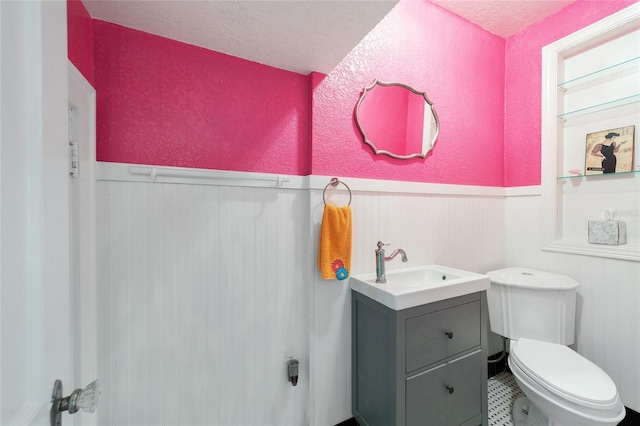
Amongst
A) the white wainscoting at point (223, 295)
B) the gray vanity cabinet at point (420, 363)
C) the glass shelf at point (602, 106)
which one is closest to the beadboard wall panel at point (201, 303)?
the white wainscoting at point (223, 295)

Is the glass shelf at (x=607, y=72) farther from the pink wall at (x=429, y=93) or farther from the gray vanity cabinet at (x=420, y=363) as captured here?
the gray vanity cabinet at (x=420, y=363)

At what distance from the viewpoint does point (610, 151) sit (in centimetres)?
162

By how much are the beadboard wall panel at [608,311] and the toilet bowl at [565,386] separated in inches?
15.8

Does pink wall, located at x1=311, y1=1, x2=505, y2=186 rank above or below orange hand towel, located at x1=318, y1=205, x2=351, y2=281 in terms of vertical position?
above

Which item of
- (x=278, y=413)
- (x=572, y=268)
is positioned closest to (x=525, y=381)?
(x=572, y=268)

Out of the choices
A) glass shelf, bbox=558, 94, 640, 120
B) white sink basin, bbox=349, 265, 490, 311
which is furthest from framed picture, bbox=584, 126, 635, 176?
white sink basin, bbox=349, 265, 490, 311

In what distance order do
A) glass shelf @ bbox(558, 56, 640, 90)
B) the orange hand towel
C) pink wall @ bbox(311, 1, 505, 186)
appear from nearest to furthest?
the orange hand towel → pink wall @ bbox(311, 1, 505, 186) → glass shelf @ bbox(558, 56, 640, 90)

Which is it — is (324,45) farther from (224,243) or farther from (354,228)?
(224,243)

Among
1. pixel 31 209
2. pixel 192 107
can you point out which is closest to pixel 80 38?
pixel 192 107

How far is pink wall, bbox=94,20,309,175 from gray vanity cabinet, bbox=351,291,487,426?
903 millimetres

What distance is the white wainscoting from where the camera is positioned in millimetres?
1080

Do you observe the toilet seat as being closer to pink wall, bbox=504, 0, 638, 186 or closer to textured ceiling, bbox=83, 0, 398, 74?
pink wall, bbox=504, 0, 638, 186

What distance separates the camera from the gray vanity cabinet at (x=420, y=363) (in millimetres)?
1189

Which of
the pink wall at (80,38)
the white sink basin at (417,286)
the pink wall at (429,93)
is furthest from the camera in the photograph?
the pink wall at (429,93)
